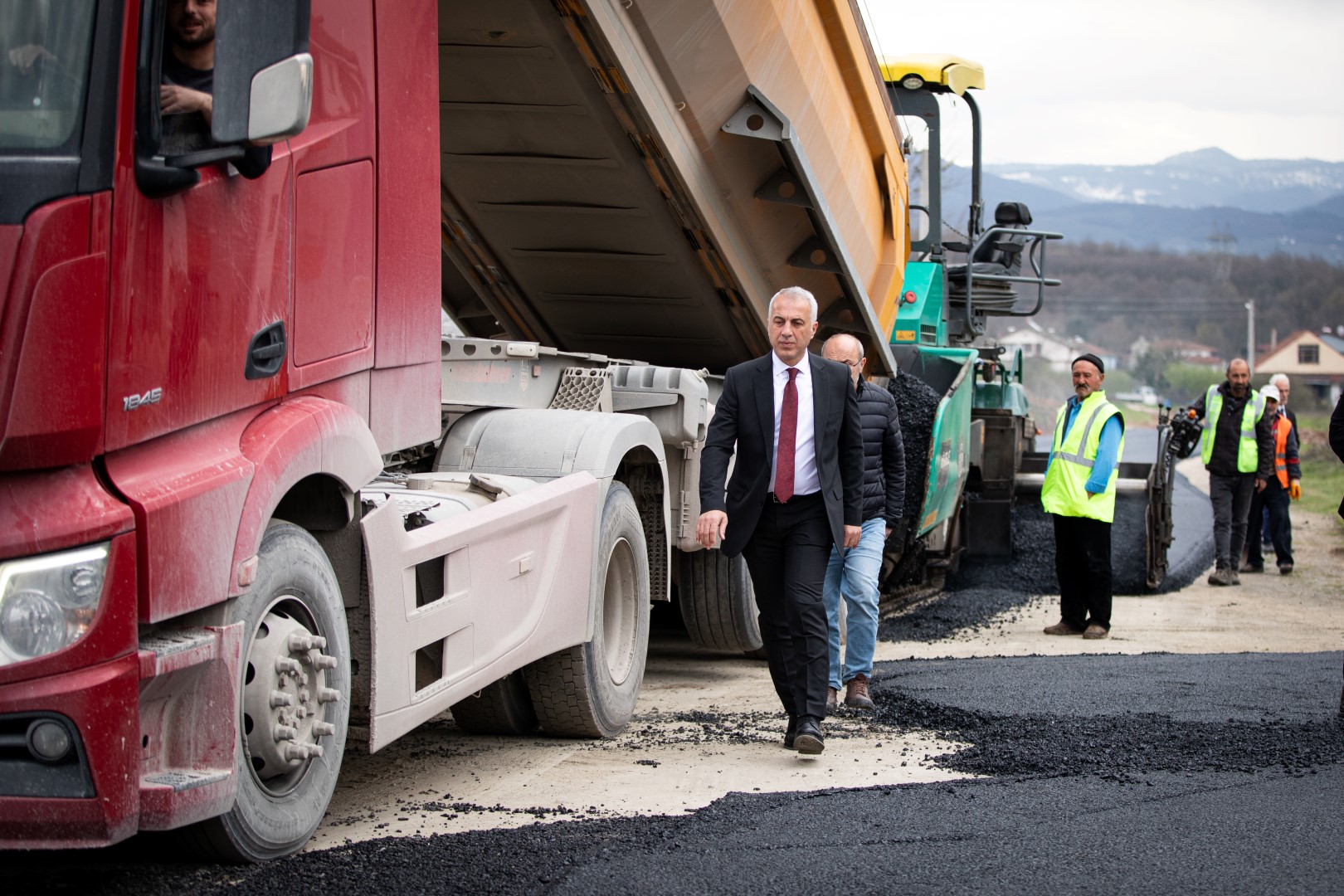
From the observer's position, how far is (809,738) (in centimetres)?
538

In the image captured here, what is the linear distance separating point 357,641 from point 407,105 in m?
1.59

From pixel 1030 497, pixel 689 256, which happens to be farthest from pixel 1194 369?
pixel 689 256

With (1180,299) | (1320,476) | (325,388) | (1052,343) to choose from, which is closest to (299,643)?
(325,388)

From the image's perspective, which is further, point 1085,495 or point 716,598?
point 1085,495

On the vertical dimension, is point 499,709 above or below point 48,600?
below

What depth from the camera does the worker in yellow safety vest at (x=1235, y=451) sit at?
1250 centimetres

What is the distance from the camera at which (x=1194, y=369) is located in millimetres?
94812

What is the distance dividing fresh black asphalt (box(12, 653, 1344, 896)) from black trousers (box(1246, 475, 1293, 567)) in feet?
25.0

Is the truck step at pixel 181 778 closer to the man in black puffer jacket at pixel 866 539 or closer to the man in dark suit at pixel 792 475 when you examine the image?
the man in dark suit at pixel 792 475

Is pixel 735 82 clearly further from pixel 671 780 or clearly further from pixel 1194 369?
pixel 1194 369

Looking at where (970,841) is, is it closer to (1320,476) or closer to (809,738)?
(809,738)

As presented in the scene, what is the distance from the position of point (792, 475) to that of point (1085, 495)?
4.15 m

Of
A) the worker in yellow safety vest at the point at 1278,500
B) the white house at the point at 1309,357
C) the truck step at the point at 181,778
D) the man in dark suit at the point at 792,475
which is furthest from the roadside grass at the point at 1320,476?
the white house at the point at 1309,357

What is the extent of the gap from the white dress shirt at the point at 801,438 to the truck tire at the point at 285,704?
1.98m
